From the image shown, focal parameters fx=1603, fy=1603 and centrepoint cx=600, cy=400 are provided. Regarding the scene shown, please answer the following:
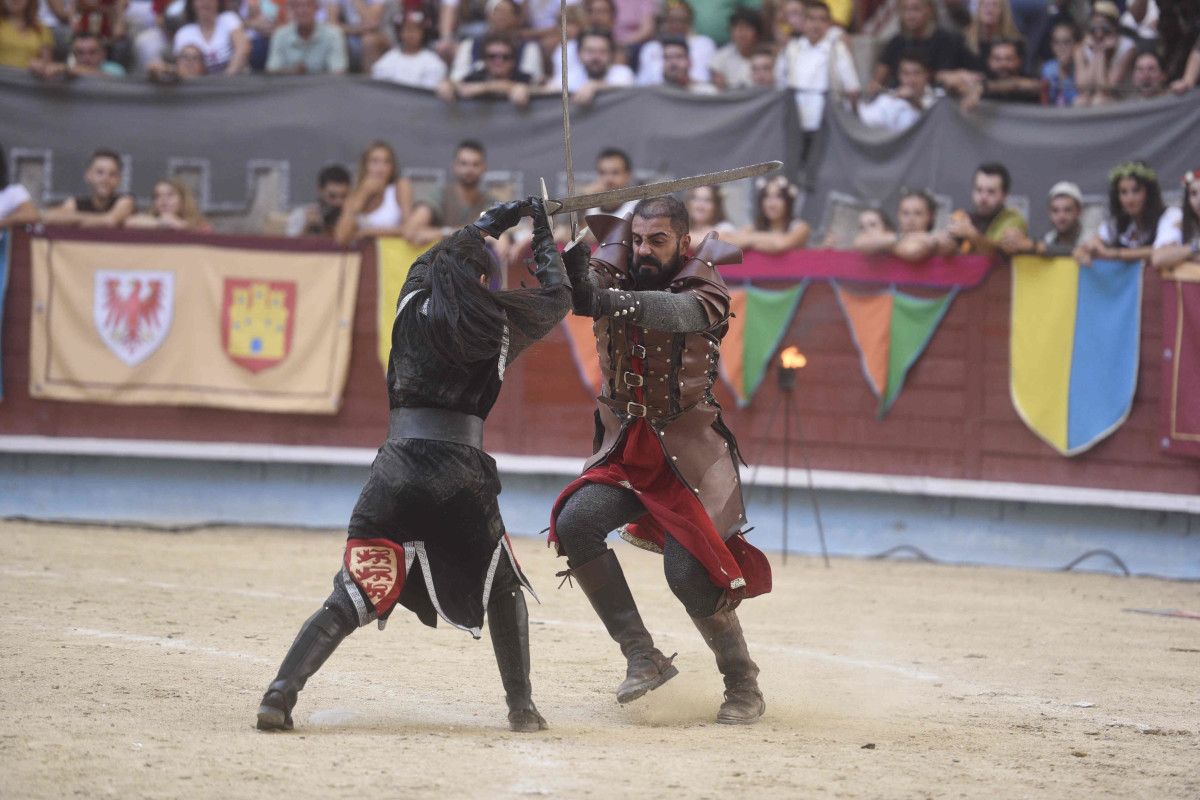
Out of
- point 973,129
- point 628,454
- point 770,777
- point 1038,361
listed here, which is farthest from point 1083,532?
point 770,777

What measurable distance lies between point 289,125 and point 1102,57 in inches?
223

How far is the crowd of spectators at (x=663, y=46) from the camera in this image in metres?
10.6

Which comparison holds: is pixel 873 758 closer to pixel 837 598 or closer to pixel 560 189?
pixel 837 598

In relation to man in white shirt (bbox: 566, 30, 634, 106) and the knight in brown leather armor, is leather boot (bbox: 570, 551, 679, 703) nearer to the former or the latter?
the knight in brown leather armor

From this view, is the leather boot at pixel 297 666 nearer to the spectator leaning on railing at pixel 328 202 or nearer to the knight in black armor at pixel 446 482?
the knight in black armor at pixel 446 482

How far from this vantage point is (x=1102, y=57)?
34.7 ft

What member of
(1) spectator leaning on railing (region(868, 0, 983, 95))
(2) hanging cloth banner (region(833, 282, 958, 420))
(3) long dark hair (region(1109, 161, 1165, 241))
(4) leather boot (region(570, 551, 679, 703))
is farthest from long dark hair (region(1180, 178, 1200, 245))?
(4) leather boot (region(570, 551, 679, 703))

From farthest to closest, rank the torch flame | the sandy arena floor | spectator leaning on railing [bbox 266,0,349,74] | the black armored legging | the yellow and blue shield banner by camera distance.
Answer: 1. spectator leaning on railing [bbox 266,0,349,74]
2. the yellow and blue shield banner
3. the torch flame
4. the black armored legging
5. the sandy arena floor

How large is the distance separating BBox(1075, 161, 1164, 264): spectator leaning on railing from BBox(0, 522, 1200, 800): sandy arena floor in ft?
6.49

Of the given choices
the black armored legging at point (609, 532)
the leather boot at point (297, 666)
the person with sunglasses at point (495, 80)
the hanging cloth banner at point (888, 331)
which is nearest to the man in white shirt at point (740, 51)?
the person with sunglasses at point (495, 80)

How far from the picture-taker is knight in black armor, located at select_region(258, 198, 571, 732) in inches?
183

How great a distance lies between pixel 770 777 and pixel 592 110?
7366 mm

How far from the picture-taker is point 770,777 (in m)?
4.30

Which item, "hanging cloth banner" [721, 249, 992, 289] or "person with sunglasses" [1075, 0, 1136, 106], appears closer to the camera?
"hanging cloth banner" [721, 249, 992, 289]
